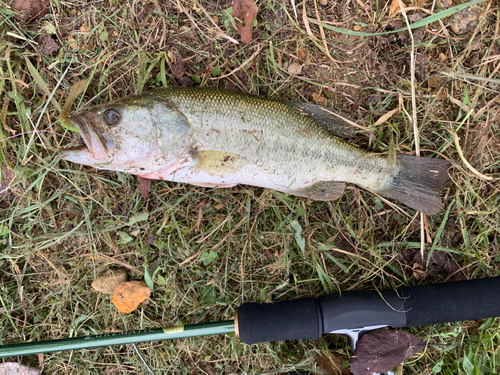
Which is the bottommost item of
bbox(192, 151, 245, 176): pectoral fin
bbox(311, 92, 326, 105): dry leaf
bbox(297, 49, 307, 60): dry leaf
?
bbox(192, 151, 245, 176): pectoral fin

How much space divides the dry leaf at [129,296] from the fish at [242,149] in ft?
3.34

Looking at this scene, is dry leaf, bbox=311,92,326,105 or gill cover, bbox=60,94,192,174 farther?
dry leaf, bbox=311,92,326,105

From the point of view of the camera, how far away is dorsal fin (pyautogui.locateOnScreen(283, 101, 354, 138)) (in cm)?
286

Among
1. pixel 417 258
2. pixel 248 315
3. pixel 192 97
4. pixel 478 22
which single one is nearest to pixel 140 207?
pixel 192 97

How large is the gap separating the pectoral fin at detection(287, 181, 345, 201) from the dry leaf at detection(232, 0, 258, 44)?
1428mm

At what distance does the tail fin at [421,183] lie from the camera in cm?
285

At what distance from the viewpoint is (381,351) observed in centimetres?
261

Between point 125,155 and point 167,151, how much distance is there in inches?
12.4

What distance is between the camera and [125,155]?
2463mm

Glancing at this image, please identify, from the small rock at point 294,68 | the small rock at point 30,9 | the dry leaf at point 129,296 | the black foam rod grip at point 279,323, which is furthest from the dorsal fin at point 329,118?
the small rock at point 30,9

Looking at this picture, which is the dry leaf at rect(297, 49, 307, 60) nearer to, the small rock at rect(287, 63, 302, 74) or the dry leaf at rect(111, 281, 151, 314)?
the small rock at rect(287, 63, 302, 74)

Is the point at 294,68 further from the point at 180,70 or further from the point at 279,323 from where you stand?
the point at 279,323

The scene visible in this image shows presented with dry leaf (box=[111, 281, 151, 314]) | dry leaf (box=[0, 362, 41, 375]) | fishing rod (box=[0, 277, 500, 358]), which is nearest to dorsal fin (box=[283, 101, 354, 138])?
fishing rod (box=[0, 277, 500, 358])

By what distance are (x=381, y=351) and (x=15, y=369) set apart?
3.24m
